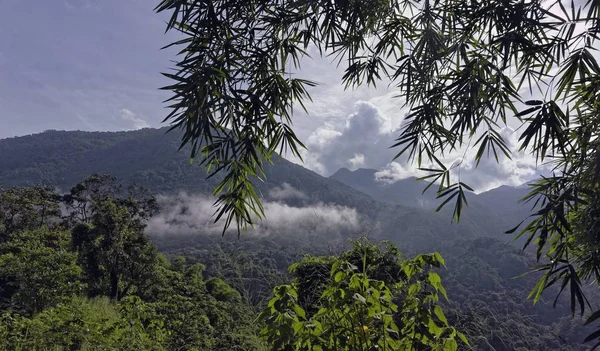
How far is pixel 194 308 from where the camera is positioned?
249 inches

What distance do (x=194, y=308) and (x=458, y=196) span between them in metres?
4.54

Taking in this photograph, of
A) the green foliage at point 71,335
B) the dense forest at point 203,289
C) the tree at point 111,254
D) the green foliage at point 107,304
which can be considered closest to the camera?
the dense forest at point 203,289

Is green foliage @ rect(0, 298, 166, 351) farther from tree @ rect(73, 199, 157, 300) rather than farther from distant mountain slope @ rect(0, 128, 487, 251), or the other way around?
distant mountain slope @ rect(0, 128, 487, 251)

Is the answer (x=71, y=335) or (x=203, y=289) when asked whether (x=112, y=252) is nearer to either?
(x=203, y=289)

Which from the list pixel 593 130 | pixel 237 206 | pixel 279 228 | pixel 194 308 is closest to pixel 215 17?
pixel 237 206

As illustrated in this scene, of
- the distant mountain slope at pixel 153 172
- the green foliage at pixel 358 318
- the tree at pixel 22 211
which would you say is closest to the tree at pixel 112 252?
the tree at pixel 22 211

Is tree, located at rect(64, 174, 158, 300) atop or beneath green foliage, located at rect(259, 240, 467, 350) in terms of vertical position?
beneath

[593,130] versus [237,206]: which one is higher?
[593,130]

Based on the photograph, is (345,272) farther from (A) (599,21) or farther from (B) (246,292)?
(A) (599,21)

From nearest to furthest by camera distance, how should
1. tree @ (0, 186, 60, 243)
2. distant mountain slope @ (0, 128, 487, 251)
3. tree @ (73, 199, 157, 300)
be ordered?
1. tree @ (73, 199, 157, 300)
2. tree @ (0, 186, 60, 243)
3. distant mountain slope @ (0, 128, 487, 251)

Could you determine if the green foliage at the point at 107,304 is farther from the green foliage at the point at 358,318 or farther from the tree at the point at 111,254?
the green foliage at the point at 358,318

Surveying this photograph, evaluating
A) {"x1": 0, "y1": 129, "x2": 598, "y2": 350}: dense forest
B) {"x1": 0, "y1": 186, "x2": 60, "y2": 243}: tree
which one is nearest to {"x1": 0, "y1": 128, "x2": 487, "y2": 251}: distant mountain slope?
{"x1": 0, "y1": 129, "x2": 598, "y2": 350}: dense forest

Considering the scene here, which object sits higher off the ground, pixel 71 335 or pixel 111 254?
pixel 71 335

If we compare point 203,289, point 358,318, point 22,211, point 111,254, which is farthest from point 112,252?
point 358,318
